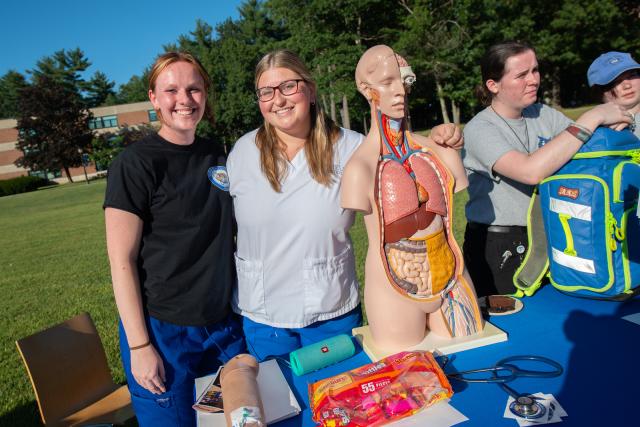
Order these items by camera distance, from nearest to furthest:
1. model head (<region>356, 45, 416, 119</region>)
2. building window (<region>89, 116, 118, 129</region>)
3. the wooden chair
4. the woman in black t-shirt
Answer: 1. model head (<region>356, 45, 416, 119</region>)
2. the woman in black t-shirt
3. the wooden chair
4. building window (<region>89, 116, 118, 129</region>)

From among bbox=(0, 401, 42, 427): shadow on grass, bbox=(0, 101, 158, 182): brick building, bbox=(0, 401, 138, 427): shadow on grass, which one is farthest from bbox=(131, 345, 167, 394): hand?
bbox=(0, 101, 158, 182): brick building

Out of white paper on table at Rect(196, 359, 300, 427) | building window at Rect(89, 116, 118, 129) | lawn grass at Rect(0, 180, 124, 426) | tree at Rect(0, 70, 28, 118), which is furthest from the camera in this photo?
tree at Rect(0, 70, 28, 118)

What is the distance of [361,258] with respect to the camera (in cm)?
631

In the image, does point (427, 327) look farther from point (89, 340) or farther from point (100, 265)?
point (100, 265)

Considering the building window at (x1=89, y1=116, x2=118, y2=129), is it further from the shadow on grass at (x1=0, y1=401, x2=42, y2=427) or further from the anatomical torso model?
the anatomical torso model

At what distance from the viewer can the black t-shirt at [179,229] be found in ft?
6.22

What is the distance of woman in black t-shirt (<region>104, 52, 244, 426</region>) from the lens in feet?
6.08

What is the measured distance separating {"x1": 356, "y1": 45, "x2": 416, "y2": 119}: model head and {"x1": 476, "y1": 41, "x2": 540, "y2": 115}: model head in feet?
2.03

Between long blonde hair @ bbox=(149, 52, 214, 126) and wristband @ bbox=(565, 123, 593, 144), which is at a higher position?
long blonde hair @ bbox=(149, 52, 214, 126)

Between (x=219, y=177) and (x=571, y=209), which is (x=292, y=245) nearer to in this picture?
(x=219, y=177)

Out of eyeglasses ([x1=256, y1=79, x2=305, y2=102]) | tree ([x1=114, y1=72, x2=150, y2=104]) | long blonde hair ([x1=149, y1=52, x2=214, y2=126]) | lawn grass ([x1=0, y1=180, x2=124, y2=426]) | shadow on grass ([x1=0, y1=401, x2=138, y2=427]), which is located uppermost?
tree ([x1=114, y1=72, x2=150, y2=104])

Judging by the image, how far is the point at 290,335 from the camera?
6.63 feet

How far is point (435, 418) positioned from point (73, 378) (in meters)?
2.21

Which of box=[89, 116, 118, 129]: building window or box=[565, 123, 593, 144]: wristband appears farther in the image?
box=[89, 116, 118, 129]: building window
